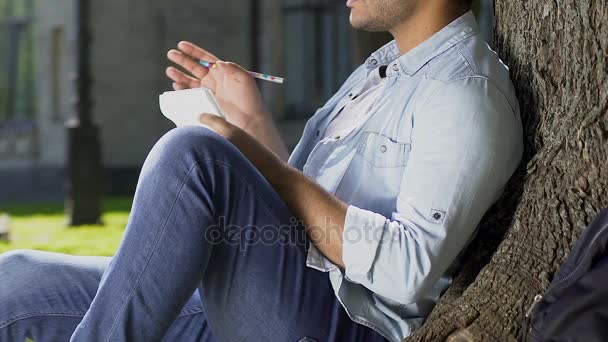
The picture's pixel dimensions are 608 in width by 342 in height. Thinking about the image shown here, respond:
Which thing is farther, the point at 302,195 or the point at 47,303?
the point at 47,303

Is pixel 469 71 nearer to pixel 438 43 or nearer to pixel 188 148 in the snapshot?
pixel 438 43

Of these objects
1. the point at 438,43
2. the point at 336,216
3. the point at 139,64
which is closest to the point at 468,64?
the point at 438,43

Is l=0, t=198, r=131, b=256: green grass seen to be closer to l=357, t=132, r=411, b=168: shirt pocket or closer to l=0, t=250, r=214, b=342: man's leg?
l=0, t=250, r=214, b=342: man's leg

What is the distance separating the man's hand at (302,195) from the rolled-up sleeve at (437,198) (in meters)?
0.05

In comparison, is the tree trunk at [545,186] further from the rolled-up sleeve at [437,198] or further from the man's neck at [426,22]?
the man's neck at [426,22]

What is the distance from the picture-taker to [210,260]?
2.39 metres

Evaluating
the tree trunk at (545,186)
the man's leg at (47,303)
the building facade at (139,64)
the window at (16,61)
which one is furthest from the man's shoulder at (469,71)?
the window at (16,61)

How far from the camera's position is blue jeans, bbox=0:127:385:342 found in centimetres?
228

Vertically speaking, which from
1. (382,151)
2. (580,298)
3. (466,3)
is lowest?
(580,298)

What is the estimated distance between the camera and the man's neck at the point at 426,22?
8.66 ft

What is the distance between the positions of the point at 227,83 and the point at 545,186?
112cm

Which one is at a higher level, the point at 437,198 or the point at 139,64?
the point at 437,198

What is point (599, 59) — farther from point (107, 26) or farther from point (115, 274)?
point (107, 26)

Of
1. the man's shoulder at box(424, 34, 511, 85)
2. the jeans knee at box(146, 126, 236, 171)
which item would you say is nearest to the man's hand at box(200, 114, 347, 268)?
the jeans knee at box(146, 126, 236, 171)
